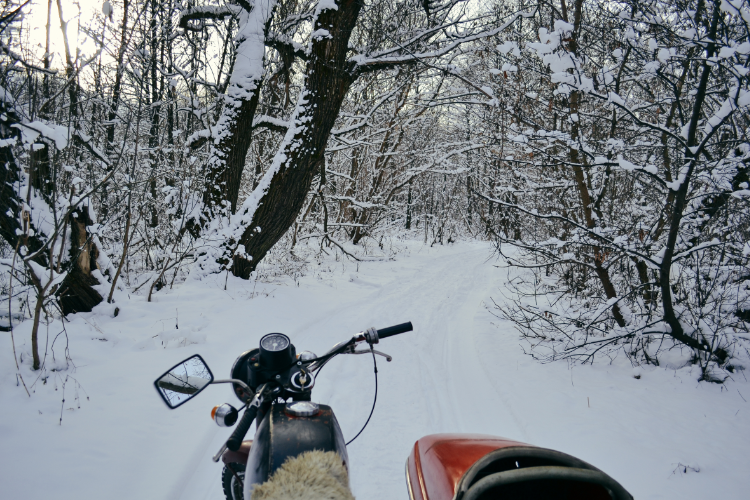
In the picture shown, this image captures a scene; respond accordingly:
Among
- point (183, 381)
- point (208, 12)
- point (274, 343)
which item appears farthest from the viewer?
point (208, 12)

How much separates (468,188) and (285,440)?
5.58 metres

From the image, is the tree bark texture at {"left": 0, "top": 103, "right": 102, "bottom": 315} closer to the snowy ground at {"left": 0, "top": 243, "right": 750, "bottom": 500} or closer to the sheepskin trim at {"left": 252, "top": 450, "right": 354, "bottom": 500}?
the snowy ground at {"left": 0, "top": 243, "right": 750, "bottom": 500}

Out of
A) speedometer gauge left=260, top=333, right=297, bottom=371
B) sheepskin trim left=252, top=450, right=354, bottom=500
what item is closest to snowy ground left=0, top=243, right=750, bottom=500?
speedometer gauge left=260, top=333, right=297, bottom=371

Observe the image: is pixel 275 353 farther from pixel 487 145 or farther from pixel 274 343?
pixel 487 145

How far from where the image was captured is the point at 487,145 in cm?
751

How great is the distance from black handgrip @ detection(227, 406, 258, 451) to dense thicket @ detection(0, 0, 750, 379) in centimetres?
292

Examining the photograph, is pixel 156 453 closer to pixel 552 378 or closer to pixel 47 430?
pixel 47 430

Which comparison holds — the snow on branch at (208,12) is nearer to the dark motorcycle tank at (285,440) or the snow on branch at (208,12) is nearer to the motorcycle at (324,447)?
the motorcycle at (324,447)

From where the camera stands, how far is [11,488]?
2.22 meters

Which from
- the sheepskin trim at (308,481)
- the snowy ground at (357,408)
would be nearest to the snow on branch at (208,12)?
the snowy ground at (357,408)

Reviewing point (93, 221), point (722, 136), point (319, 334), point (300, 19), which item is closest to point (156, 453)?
point (319, 334)

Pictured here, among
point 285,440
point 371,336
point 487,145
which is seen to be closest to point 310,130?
point 487,145

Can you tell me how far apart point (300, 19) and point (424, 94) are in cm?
657

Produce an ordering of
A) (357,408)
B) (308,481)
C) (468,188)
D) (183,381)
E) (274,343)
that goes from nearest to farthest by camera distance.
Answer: (308,481), (183,381), (274,343), (357,408), (468,188)
